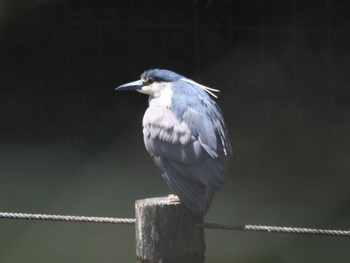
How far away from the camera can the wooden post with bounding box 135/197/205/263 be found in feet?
7.29

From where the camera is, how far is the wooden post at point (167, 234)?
2223 millimetres

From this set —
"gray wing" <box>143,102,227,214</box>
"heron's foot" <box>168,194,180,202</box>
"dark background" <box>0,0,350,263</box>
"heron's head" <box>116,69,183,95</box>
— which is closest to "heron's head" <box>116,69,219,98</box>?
"heron's head" <box>116,69,183,95</box>

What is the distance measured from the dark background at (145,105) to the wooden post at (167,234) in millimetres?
1911

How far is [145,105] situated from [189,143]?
84.2 inches

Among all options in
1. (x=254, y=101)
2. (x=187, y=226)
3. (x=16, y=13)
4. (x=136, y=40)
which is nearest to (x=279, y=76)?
(x=254, y=101)

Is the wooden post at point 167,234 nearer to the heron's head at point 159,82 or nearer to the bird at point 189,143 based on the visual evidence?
the bird at point 189,143

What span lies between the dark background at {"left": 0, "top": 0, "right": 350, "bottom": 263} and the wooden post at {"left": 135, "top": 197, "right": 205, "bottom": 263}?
1911mm

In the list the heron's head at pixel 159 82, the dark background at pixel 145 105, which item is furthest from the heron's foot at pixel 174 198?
the dark background at pixel 145 105

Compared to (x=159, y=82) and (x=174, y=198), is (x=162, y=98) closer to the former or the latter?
(x=159, y=82)

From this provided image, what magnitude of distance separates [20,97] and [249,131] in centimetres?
115

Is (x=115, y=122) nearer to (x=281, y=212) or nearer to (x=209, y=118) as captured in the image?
(x=281, y=212)

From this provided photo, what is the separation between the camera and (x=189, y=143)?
2.62 meters

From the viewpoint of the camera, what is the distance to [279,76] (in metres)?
4.82

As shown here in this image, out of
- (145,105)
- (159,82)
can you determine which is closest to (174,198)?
(159,82)
